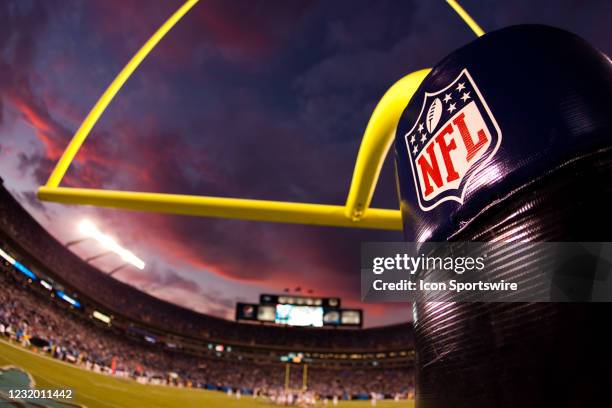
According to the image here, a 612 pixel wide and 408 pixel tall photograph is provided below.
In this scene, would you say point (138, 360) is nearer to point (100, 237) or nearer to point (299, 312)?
point (100, 237)

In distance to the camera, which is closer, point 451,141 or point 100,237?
point 451,141

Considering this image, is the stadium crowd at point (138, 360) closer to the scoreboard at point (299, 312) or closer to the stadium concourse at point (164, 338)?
the stadium concourse at point (164, 338)

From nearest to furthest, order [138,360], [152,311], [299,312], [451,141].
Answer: [451,141]
[138,360]
[299,312]
[152,311]

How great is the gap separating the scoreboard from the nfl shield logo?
35727 mm

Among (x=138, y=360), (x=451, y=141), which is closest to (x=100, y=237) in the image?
(x=138, y=360)

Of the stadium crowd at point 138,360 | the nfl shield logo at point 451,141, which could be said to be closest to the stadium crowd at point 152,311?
the stadium crowd at point 138,360

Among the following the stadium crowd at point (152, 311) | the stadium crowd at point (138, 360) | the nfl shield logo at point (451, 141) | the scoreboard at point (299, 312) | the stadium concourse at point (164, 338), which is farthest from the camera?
the scoreboard at point (299, 312)

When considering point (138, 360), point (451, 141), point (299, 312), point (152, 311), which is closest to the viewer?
point (451, 141)

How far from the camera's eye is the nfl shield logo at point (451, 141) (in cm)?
97

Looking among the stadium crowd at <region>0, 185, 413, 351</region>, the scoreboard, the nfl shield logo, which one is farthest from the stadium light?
the nfl shield logo

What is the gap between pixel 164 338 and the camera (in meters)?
41.4

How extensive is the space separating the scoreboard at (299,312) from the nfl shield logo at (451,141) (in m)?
35.7

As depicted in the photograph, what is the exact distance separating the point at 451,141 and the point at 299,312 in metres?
35.9

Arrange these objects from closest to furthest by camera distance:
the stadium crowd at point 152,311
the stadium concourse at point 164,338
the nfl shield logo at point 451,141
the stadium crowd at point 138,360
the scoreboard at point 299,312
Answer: the nfl shield logo at point 451,141
the stadium crowd at point 138,360
the stadium concourse at point 164,338
the stadium crowd at point 152,311
the scoreboard at point 299,312
